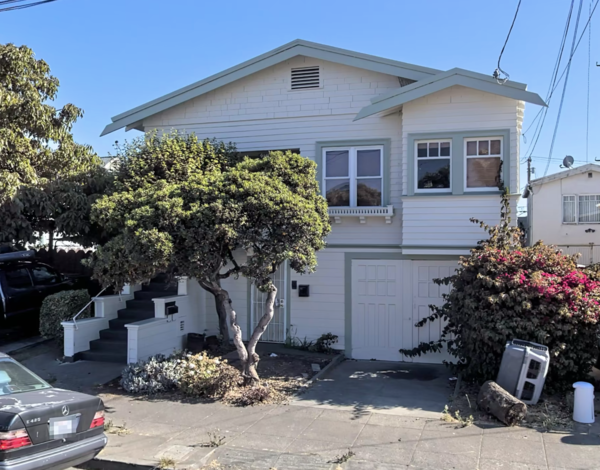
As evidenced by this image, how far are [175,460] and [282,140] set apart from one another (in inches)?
310

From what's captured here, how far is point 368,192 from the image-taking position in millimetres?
11312

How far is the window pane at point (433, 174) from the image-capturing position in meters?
10.5

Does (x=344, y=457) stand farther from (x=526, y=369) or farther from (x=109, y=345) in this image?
(x=109, y=345)

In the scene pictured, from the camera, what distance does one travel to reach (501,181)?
10.0 meters

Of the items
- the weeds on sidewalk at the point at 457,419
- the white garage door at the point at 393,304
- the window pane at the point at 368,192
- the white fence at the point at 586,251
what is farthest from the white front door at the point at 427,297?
the white fence at the point at 586,251

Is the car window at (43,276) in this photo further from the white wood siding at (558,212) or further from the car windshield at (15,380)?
the white wood siding at (558,212)

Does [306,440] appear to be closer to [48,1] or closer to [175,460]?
[175,460]

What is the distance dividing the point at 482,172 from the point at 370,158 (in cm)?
244

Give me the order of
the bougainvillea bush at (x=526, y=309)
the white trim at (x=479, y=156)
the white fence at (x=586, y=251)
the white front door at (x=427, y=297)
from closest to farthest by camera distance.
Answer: the bougainvillea bush at (x=526, y=309) < the white trim at (x=479, y=156) < the white front door at (x=427, y=297) < the white fence at (x=586, y=251)

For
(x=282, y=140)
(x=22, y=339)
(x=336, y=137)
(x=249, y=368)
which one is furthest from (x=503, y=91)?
(x=22, y=339)

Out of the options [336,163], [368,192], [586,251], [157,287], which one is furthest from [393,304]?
[586,251]

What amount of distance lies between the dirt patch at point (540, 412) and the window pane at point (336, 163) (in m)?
5.55

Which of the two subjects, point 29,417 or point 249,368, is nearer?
point 29,417

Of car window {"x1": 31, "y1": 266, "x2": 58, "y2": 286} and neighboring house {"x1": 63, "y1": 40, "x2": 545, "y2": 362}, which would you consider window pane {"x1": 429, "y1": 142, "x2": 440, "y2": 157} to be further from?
car window {"x1": 31, "y1": 266, "x2": 58, "y2": 286}
